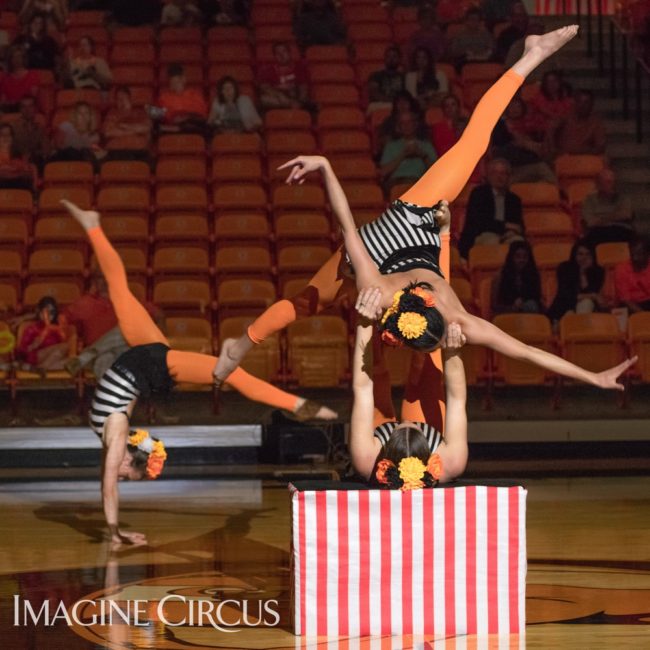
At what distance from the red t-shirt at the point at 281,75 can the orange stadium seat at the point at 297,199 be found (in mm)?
1693

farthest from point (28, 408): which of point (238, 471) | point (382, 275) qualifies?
point (382, 275)

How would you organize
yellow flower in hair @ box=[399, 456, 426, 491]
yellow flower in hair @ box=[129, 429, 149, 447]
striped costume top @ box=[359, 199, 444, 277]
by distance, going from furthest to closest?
yellow flower in hair @ box=[129, 429, 149, 447] → striped costume top @ box=[359, 199, 444, 277] → yellow flower in hair @ box=[399, 456, 426, 491]

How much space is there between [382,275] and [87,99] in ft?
21.9

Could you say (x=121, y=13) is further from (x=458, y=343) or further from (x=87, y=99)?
(x=458, y=343)

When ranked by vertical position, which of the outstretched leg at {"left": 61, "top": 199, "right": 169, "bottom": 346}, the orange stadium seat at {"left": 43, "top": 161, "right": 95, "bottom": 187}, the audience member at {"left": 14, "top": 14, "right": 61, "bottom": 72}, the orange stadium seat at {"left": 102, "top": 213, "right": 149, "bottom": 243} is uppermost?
the audience member at {"left": 14, "top": 14, "right": 61, "bottom": 72}

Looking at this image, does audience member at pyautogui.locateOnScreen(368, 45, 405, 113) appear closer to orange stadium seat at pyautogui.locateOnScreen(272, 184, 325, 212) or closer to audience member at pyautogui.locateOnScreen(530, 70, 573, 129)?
audience member at pyautogui.locateOnScreen(530, 70, 573, 129)

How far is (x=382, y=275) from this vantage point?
235 inches

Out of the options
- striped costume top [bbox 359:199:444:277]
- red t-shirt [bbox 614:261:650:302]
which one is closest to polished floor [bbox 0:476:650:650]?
striped costume top [bbox 359:199:444:277]

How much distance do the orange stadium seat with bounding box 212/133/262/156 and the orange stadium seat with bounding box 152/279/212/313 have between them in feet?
5.67

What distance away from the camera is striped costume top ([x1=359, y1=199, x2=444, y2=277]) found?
20.3ft

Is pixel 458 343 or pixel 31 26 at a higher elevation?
pixel 31 26

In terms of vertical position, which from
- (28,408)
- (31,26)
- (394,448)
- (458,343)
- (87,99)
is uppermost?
(31,26)

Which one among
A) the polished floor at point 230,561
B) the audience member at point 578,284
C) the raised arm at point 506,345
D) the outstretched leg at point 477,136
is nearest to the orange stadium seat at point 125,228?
the polished floor at point 230,561

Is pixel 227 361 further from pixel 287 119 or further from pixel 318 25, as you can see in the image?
pixel 318 25
